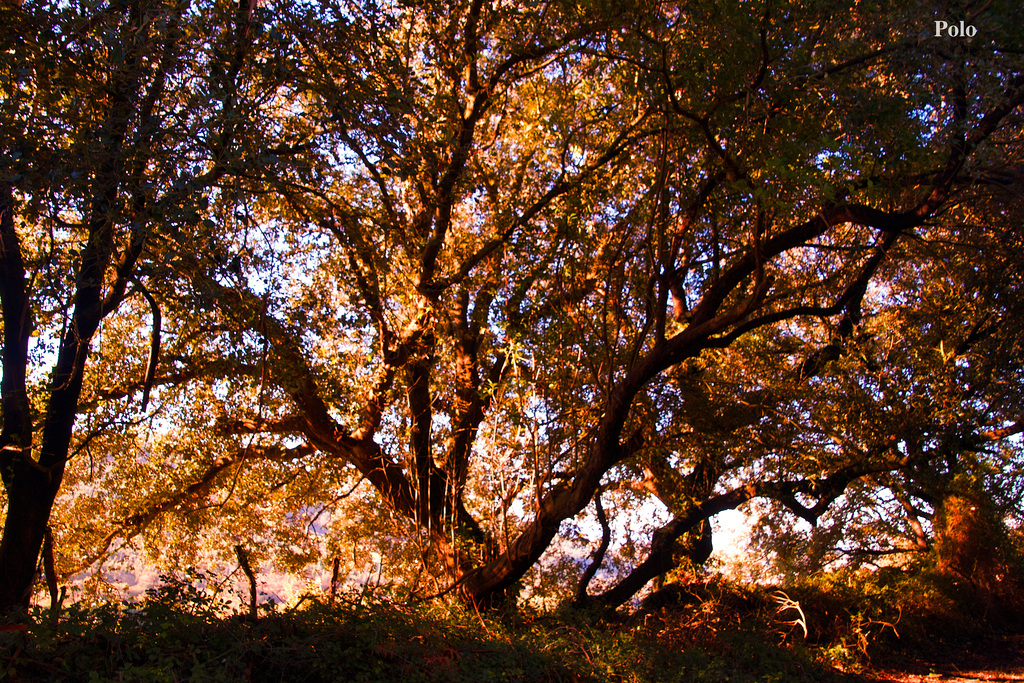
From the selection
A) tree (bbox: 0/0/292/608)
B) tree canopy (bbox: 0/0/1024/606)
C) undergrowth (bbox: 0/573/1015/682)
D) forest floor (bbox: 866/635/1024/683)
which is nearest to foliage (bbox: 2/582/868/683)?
undergrowth (bbox: 0/573/1015/682)

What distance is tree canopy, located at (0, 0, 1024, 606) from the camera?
444 cm

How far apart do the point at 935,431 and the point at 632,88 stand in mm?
5304

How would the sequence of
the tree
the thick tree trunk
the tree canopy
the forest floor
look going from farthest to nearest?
the forest floor → the thick tree trunk → the tree canopy → the tree

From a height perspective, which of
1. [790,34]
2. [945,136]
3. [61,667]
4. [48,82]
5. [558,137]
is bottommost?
[61,667]

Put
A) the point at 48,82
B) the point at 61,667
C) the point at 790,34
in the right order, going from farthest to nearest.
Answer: the point at 790,34 → the point at 48,82 → the point at 61,667

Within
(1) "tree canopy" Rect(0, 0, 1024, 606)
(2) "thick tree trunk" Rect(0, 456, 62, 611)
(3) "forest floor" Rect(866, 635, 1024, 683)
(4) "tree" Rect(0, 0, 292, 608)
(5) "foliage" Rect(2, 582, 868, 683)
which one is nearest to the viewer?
(5) "foliage" Rect(2, 582, 868, 683)

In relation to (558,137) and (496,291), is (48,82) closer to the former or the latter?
(496,291)

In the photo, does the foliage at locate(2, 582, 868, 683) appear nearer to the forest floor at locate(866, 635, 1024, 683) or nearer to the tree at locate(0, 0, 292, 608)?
the tree at locate(0, 0, 292, 608)

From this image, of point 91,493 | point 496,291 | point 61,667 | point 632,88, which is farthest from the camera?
point 91,493

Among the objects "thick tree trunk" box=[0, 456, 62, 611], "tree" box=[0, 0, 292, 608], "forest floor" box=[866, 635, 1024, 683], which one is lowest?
"forest floor" box=[866, 635, 1024, 683]

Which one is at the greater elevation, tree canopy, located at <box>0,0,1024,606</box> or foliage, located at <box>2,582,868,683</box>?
tree canopy, located at <box>0,0,1024,606</box>

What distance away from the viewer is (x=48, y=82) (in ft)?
14.1

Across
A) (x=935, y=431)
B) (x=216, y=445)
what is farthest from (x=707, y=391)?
(x=216, y=445)

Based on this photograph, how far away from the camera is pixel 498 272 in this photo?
681 centimetres
